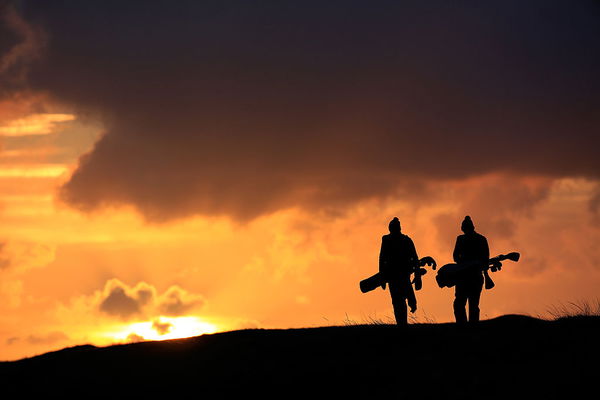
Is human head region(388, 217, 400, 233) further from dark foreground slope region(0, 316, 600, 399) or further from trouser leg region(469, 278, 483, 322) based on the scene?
dark foreground slope region(0, 316, 600, 399)

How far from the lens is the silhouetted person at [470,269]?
2328 cm

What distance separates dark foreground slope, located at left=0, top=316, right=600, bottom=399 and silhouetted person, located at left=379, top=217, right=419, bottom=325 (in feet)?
4.57

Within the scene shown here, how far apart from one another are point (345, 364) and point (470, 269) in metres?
5.28

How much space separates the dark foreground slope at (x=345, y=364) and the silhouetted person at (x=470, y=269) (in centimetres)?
132

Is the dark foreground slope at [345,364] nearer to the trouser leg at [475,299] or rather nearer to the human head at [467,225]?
the trouser leg at [475,299]

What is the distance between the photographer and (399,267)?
23375 mm

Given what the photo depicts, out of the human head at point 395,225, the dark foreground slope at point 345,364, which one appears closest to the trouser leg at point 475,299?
the dark foreground slope at point 345,364

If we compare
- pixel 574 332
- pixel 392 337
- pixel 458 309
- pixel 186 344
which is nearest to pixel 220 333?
pixel 186 344

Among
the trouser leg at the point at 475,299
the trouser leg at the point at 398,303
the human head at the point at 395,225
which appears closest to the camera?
the trouser leg at the point at 475,299

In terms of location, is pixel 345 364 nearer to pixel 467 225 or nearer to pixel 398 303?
pixel 398 303

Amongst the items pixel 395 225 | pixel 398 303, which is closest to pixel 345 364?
pixel 398 303

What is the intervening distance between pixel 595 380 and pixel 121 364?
1003 centimetres

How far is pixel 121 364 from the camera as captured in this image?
828 inches

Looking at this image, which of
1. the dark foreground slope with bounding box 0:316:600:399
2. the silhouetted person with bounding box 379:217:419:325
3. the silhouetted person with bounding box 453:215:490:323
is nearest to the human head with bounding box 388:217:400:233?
the silhouetted person with bounding box 379:217:419:325
